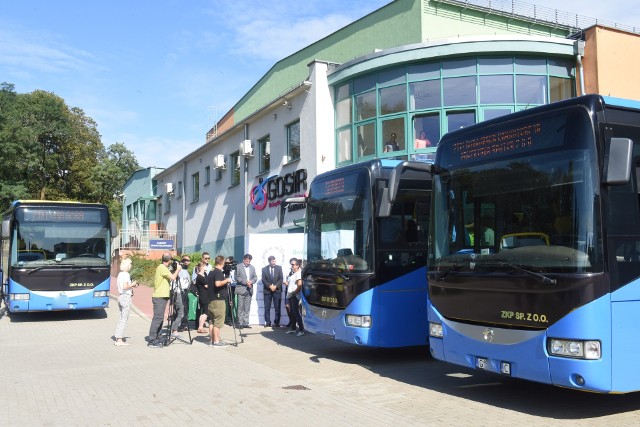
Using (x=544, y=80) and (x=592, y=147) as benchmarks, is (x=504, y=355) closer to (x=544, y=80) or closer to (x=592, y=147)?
(x=592, y=147)

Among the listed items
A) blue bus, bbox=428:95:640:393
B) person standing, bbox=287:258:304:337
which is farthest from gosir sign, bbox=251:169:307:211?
blue bus, bbox=428:95:640:393

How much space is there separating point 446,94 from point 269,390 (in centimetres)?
1234

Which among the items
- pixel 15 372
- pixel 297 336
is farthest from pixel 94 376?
pixel 297 336

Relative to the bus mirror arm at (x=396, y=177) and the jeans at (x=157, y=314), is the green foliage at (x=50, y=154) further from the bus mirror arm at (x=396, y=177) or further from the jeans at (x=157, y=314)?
the bus mirror arm at (x=396, y=177)

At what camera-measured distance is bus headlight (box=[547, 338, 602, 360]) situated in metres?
5.89

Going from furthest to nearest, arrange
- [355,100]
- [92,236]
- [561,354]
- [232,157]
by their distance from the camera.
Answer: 1. [232,157]
2. [355,100]
3. [92,236]
4. [561,354]

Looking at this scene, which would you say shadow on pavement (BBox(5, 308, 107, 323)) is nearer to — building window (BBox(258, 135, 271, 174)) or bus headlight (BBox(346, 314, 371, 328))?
building window (BBox(258, 135, 271, 174))

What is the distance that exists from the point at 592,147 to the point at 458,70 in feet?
41.2

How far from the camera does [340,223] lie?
33.8ft

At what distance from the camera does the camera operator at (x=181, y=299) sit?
1338 centimetres

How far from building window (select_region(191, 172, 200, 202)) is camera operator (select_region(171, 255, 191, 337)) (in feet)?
63.8

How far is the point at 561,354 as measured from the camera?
6.06 metres

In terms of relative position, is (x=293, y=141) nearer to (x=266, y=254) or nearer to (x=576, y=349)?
(x=266, y=254)

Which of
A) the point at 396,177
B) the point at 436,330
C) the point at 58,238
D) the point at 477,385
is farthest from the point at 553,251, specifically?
the point at 58,238
